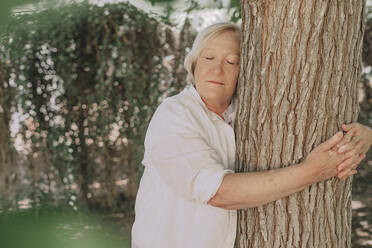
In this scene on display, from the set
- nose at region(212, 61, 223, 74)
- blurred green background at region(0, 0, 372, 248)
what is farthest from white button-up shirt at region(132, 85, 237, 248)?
blurred green background at region(0, 0, 372, 248)

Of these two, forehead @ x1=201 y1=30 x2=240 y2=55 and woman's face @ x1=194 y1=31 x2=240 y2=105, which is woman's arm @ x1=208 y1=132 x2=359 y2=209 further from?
forehead @ x1=201 y1=30 x2=240 y2=55

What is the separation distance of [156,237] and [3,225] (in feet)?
13.9

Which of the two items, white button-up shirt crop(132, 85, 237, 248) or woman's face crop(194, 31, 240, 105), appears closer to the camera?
white button-up shirt crop(132, 85, 237, 248)

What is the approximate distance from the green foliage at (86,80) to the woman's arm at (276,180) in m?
3.50

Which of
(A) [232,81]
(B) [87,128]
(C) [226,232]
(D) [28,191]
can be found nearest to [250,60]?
(A) [232,81]

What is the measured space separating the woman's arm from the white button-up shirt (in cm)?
6

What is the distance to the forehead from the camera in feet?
7.52

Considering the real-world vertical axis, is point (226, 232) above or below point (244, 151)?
below

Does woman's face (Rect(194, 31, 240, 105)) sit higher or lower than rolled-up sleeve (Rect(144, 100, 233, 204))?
higher

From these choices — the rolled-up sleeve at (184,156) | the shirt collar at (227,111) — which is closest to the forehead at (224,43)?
the shirt collar at (227,111)

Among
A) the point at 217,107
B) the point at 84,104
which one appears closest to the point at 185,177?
the point at 217,107

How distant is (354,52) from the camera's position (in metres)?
2.19

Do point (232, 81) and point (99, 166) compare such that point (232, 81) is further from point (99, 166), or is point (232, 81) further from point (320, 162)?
point (99, 166)

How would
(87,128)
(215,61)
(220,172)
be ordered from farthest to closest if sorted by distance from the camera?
1. (87,128)
2. (215,61)
3. (220,172)
